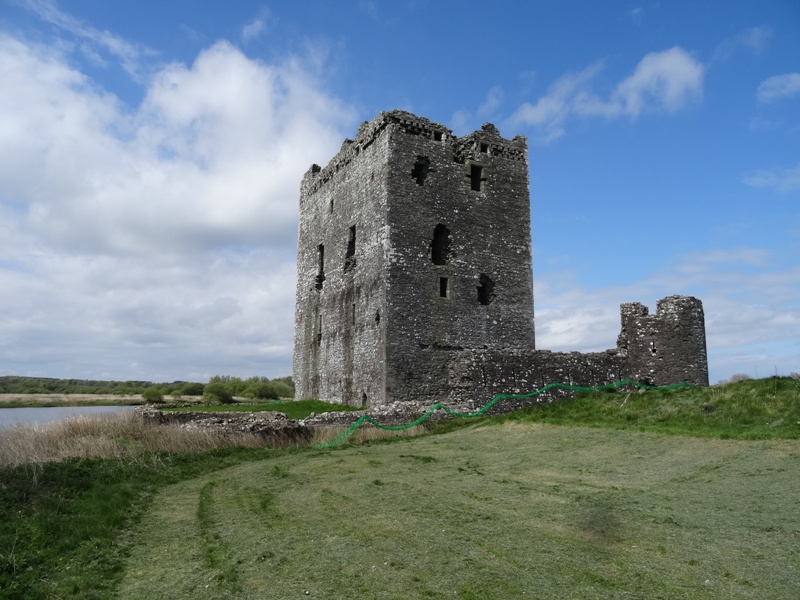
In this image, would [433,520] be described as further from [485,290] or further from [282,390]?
[282,390]

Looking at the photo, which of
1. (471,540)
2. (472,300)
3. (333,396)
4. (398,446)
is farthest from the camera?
(333,396)

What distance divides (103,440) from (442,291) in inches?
467

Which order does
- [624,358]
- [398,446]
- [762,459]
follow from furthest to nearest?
[624,358], [398,446], [762,459]

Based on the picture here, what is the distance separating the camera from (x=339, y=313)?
2317 cm

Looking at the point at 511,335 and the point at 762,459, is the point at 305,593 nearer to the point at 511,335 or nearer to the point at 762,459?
the point at 762,459

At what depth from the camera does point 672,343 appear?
59.8 feet

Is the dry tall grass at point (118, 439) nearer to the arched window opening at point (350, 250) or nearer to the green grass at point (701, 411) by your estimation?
the green grass at point (701, 411)

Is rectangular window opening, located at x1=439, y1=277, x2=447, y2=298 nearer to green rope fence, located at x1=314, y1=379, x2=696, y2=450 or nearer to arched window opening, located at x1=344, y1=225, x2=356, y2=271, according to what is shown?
arched window opening, located at x1=344, y1=225, x2=356, y2=271

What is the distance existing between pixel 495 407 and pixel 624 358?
16.1 ft

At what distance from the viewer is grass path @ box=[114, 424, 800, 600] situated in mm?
5215

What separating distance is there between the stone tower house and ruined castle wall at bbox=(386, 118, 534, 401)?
38 mm

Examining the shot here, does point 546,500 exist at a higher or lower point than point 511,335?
lower

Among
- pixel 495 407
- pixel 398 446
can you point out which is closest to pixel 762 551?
pixel 398 446

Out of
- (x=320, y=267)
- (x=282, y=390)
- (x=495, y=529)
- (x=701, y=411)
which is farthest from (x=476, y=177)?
(x=282, y=390)
